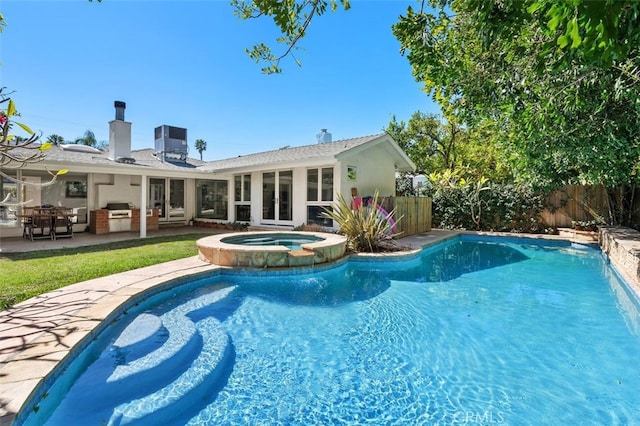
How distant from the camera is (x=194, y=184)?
57.8 feet

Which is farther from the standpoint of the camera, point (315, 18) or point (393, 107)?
point (393, 107)

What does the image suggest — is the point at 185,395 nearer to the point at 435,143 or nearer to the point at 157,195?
the point at 157,195

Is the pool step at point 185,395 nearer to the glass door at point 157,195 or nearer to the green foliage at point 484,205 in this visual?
the glass door at point 157,195

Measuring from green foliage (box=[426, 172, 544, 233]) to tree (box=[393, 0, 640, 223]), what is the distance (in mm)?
3580

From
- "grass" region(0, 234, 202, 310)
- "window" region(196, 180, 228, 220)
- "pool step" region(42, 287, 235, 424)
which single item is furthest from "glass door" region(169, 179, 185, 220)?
"pool step" region(42, 287, 235, 424)

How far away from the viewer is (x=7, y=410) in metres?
2.42

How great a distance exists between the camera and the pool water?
310 centimetres

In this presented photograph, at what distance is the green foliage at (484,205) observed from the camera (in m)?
15.4

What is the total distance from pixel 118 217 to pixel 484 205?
58.8ft

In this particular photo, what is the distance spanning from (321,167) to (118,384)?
11150 millimetres

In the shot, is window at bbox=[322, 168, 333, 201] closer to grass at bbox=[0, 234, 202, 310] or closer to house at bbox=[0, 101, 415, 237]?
house at bbox=[0, 101, 415, 237]

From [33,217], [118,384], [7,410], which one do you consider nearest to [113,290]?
[118,384]

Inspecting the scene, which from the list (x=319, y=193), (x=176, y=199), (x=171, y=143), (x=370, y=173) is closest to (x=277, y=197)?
(x=319, y=193)

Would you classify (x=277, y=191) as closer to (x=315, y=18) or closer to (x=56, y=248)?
(x=56, y=248)
